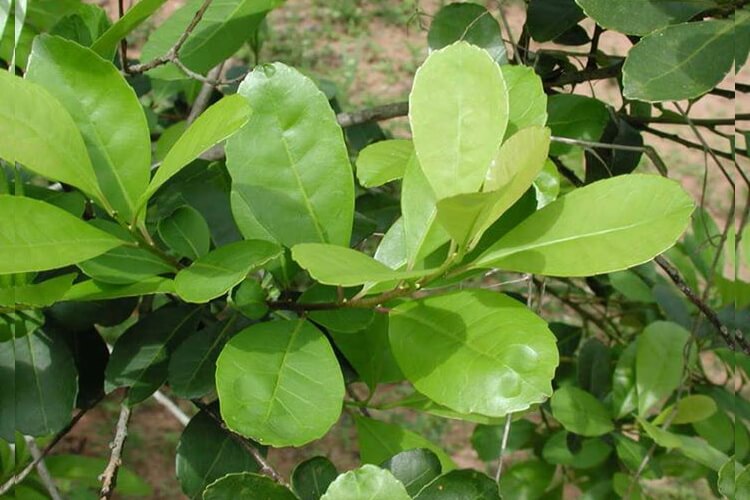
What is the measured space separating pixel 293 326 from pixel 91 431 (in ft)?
7.15

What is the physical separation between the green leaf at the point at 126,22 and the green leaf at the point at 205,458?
0.34m

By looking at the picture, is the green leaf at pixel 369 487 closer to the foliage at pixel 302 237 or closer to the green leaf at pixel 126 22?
the foliage at pixel 302 237

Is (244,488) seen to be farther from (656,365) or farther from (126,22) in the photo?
(656,365)

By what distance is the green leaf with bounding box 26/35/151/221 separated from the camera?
62cm

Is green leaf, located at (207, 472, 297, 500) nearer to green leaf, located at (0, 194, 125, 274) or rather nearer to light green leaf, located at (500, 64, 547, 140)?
green leaf, located at (0, 194, 125, 274)

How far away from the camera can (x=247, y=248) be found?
0.63 meters

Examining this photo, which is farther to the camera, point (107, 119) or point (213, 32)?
point (213, 32)

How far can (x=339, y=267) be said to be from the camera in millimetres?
503

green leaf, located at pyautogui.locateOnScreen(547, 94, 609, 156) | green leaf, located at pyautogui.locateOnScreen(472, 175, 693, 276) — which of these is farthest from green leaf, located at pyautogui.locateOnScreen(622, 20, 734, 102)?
green leaf, located at pyautogui.locateOnScreen(547, 94, 609, 156)

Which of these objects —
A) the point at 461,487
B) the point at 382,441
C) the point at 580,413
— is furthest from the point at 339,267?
the point at 580,413

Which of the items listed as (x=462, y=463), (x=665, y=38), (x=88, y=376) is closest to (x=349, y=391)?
(x=88, y=376)

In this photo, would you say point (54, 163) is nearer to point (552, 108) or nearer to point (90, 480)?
point (552, 108)

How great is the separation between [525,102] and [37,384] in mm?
465

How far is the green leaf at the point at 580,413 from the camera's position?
1.18m
